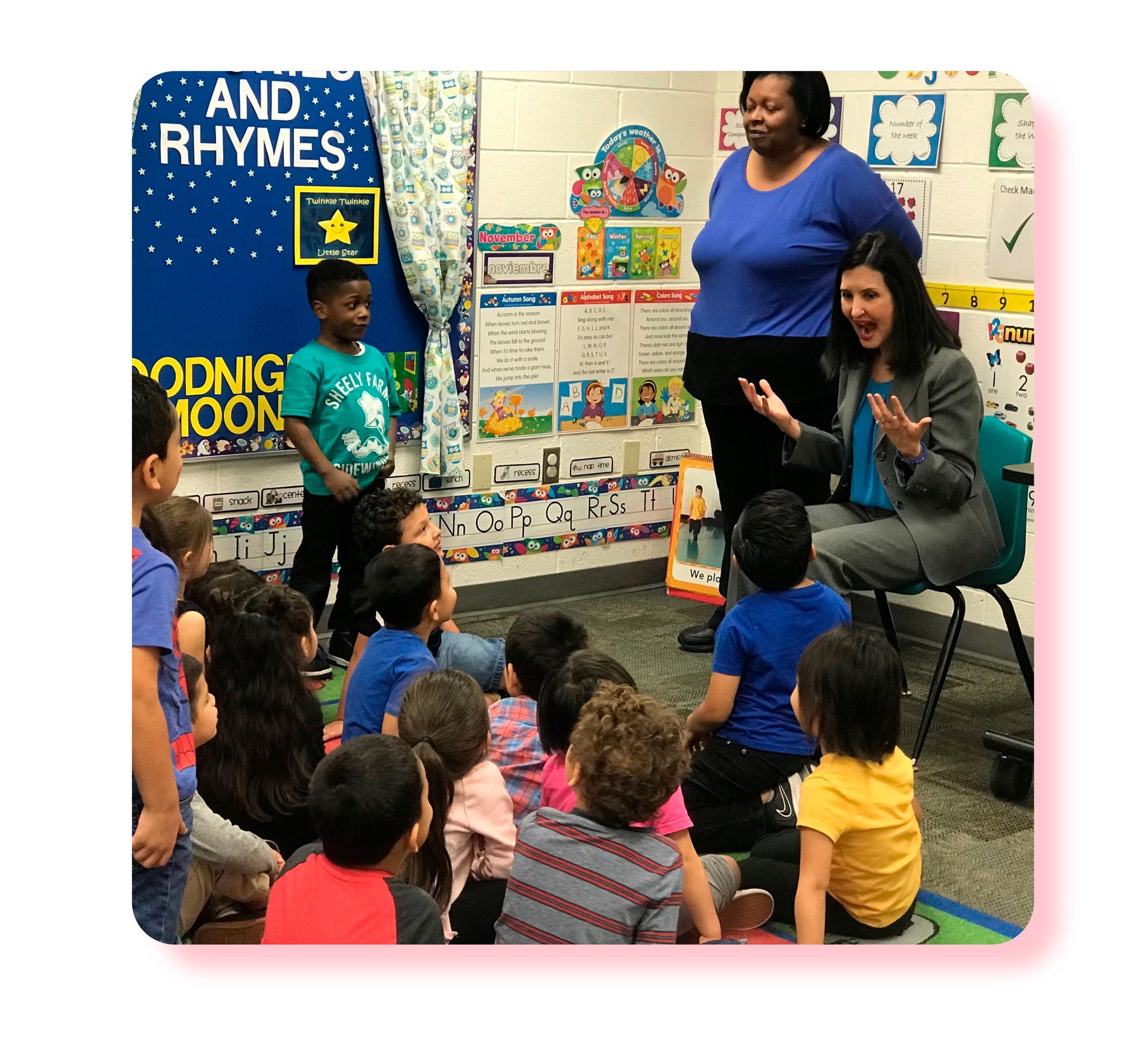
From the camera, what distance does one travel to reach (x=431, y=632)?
2.27 meters

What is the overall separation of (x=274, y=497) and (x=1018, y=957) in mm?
1795

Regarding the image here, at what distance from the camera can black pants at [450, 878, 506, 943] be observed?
5.30 feet

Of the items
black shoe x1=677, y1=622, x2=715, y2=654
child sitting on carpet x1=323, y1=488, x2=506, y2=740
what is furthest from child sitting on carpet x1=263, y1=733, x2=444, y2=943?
black shoe x1=677, y1=622, x2=715, y2=654

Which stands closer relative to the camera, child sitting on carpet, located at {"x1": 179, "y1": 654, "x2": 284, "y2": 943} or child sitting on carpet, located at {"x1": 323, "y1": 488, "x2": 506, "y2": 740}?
child sitting on carpet, located at {"x1": 179, "y1": 654, "x2": 284, "y2": 943}

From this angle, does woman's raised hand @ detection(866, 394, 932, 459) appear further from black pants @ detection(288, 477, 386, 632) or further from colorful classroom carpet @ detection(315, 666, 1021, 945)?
black pants @ detection(288, 477, 386, 632)

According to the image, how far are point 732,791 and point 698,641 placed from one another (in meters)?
0.83

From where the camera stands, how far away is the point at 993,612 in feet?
10.1

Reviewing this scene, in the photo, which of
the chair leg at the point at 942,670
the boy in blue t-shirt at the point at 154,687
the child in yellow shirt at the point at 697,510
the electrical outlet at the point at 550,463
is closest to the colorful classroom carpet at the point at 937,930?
the chair leg at the point at 942,670

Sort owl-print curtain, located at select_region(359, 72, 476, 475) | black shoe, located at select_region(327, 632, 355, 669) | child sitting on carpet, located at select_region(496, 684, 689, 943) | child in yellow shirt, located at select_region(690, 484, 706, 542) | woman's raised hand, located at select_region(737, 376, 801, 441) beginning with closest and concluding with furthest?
child sitting on carpet, located at select_region(496, 684, 689, 943) → woman's raised hand, located at select_region(737, 376, 801, 441) → black shoe, located at select_region(327, 632, 355, 669) → owl-print curtain, located at select_region(359, 72, 476, 475) → child in yellow shirt, located at select_region(690, 484, 706, 542)

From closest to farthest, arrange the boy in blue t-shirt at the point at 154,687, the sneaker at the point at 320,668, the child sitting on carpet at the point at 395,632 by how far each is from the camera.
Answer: the boy in blue t-shirt at the point at 154,687 < the child sitting on carpet at the point at 395,632 < the sneaker at the point at 320,668

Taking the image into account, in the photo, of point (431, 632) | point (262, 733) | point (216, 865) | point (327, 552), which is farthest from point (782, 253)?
point (216, 865)

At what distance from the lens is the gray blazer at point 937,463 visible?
7.59 feet

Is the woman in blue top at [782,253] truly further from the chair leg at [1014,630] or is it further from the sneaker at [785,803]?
the sneaker at [785,803]

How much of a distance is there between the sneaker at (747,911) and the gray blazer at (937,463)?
0.83 meters
